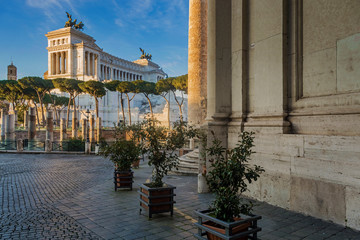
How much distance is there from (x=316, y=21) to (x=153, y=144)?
14.4ft

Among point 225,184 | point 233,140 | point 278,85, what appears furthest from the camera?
point 233,140

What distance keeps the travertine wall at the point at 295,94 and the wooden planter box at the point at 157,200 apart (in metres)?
2.39

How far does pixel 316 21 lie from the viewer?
19.7 feet

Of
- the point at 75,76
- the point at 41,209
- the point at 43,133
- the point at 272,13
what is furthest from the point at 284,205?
the point at 75,76

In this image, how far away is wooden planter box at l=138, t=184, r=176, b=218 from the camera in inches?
213

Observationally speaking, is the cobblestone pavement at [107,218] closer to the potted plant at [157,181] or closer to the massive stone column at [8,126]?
the potted plant at [157,181]

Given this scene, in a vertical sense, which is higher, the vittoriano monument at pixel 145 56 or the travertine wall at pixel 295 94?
the vittoriano monument at pixel 145 56

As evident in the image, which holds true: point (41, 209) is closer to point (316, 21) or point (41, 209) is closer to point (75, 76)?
point (316, 21)

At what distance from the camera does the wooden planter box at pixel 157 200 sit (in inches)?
213

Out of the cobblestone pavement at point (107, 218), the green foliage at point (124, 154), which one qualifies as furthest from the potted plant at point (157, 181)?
the green foliage at point (124, 154)

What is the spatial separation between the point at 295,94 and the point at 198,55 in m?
8.52

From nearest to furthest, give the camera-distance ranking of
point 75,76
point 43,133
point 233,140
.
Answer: point 233,140 < point 43,133 < point 75,76

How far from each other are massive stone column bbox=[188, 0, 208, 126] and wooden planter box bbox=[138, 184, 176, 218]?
850cm

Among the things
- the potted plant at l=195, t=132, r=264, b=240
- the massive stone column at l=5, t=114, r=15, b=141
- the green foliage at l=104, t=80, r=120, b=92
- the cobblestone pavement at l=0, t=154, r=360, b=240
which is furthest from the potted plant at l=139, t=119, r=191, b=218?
the green foliage at l=104, t=80, r=120, b=92
